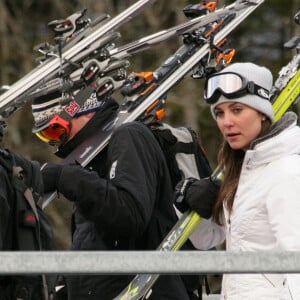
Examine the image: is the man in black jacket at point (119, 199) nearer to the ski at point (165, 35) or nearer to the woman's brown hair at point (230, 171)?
the woman's brown hair at point (230, 171)

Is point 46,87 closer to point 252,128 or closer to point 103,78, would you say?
point 103,78

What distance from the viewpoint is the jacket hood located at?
480cm

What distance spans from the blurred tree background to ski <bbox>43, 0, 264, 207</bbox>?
8361 millimetres

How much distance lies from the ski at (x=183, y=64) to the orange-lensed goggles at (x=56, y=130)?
0.27m

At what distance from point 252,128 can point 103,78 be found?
4.07 ft

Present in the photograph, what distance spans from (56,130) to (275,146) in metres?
1.18

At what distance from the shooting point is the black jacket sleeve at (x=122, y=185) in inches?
208

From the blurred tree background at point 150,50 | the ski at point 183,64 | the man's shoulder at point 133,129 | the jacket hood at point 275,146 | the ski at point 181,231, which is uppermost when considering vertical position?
the jacket hood at point 275,146

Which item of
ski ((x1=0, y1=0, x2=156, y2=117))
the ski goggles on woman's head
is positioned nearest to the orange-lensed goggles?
ski ((x1=0, y1=0, x2=156, y2=117))

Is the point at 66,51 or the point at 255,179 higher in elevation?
the point at 66,51

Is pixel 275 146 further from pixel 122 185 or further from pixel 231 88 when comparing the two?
pixel 122 185

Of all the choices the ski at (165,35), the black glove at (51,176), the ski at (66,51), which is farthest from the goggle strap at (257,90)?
the ski at (165,35)

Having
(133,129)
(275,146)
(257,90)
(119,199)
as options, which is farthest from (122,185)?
(275,146)

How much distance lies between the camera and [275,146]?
15.8ft
